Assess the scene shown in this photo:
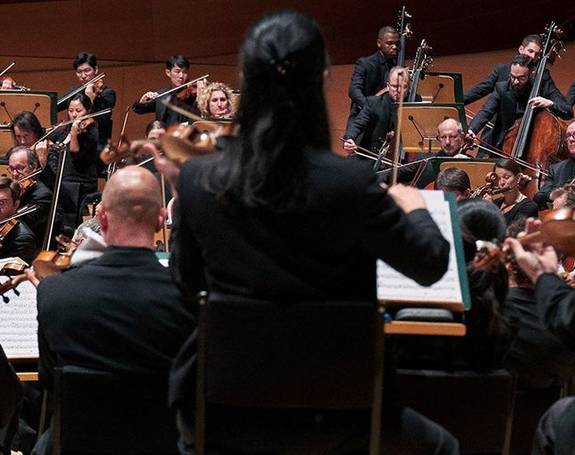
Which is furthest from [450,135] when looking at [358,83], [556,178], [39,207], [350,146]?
[39,207]

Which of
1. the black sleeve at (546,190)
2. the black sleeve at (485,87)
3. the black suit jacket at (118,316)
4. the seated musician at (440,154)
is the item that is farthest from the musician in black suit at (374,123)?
the black suit jacket at (118,316)

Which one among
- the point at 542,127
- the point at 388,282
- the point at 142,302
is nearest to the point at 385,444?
the point at 388,282

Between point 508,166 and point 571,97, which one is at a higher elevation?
point 571,97

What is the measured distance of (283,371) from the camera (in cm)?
171

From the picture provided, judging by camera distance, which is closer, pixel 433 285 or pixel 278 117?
pixel 278 117

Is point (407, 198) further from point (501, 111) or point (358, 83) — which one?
point (358, 83)

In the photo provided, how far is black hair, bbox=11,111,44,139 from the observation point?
640 centimetres

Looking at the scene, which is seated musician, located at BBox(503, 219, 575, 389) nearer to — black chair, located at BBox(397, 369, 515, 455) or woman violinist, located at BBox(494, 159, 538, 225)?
black chair, located at BBox(397, 369, 515, 455)

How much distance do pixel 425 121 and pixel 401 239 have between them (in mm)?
4562

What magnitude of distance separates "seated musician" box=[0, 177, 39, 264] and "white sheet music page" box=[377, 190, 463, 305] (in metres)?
3.11

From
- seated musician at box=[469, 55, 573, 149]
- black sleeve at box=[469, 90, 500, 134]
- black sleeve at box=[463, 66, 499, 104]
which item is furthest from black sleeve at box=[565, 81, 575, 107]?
black sleeve at box=[463, 66, 499, 104]

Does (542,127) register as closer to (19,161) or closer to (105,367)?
(19,161)

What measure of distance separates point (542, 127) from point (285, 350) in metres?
4.98

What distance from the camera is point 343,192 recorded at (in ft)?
5.42
